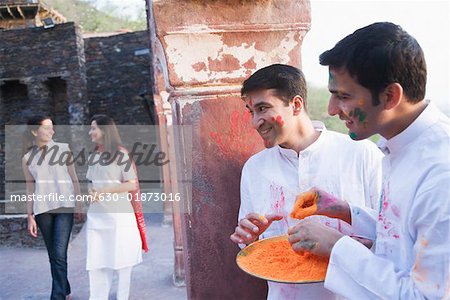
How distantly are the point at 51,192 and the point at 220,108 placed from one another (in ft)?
8.18

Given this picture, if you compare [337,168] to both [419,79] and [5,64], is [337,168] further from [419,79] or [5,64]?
[5,64]

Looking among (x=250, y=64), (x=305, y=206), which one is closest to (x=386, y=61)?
(x=305, y=206)

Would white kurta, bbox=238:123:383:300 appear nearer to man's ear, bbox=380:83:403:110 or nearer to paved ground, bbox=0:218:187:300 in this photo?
man's ear, bbox=380:83:403:110

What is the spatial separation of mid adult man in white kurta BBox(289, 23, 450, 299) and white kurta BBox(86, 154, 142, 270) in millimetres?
2700

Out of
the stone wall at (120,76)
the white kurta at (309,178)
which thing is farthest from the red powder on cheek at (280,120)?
the stone wall at (120,76)

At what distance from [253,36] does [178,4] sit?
341 millimetres

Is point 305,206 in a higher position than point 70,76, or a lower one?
lower

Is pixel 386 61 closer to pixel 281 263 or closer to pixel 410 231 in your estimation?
pixel 410 231

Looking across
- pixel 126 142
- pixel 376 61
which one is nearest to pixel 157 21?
pixel 376 61

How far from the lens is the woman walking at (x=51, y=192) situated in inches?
150

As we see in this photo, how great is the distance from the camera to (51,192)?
12.6 ft

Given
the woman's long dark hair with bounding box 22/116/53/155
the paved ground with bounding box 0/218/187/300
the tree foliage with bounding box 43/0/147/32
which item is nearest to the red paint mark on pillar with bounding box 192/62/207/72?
the woman's long dark hair with bounding box 22/116/53/155

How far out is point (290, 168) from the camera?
167cm

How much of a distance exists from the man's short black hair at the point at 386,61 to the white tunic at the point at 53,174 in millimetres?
3297
